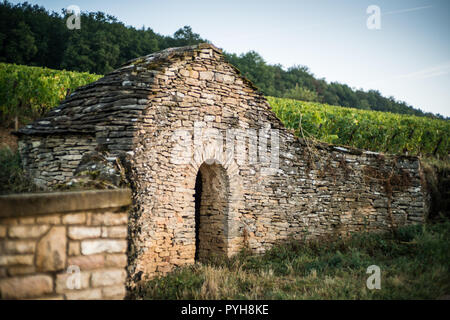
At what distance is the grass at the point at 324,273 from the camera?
4434 mm

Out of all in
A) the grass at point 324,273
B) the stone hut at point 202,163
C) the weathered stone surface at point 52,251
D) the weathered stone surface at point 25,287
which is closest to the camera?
the weathered stone surface at point 25,287

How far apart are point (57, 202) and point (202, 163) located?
3.81 m

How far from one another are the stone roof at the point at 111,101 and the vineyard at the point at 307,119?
1914 millimetres

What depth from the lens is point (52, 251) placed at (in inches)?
98.9

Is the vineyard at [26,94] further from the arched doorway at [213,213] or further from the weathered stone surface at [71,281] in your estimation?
the weathered stone surface at [71,281]

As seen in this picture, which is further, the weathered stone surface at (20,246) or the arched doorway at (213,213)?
the arched doorway at (213,213)

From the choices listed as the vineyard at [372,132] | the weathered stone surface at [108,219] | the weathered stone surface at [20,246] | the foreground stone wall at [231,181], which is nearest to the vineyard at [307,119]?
the vineyard at [372,132]

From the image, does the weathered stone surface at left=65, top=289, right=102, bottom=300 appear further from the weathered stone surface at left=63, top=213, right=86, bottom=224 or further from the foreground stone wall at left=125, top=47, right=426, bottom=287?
the foreground stone wall at left=125, top=47, right=426, bottom=287

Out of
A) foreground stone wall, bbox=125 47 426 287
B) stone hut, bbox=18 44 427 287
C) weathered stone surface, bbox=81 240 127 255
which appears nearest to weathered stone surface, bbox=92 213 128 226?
weathered stone surface, bbox=81 240 127 255

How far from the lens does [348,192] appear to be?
783 cm

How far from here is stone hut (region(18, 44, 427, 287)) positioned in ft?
17.1

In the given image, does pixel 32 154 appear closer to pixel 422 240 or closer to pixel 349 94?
pixel 422 240
